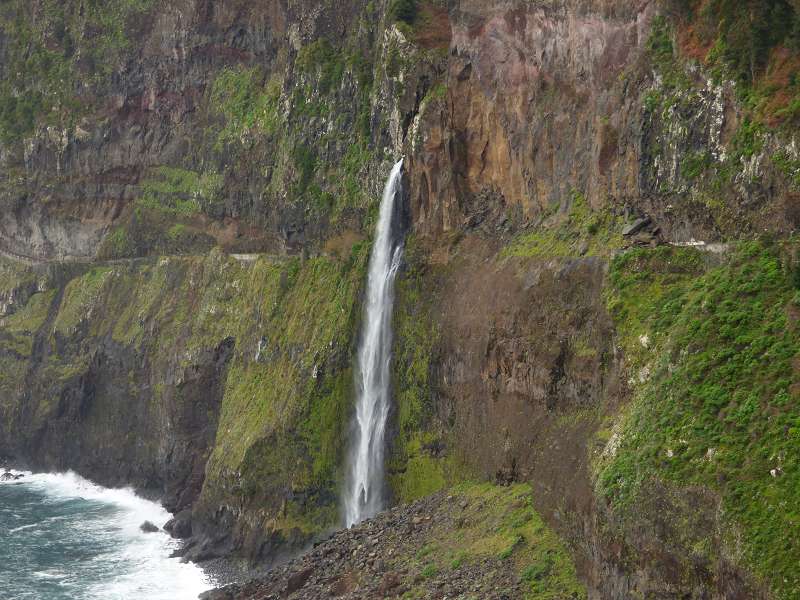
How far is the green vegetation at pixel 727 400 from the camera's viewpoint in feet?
69.7

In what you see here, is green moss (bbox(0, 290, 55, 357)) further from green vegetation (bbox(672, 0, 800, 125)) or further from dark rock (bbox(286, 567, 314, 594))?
green vegetation (bbox(672, 0, 800, 125))

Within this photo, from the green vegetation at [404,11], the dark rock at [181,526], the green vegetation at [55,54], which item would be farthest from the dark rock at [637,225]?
the green vegetation at [55,54]

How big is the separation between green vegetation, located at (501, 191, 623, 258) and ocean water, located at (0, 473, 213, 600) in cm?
1699

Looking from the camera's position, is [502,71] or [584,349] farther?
[502,71]

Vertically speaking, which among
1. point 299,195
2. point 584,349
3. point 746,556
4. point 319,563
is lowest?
point 319,563

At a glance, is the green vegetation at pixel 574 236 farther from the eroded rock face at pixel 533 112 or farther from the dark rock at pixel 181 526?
the dark rock at pixel 181 526

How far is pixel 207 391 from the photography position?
53.2m

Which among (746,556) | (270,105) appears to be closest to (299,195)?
(270,105)

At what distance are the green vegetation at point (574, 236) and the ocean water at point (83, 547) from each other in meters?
17.0

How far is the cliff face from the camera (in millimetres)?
24594

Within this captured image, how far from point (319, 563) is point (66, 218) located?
135ft

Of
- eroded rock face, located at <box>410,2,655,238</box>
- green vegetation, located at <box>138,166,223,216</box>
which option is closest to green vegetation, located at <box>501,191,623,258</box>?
eroded rock face, located at <box>410,2,655,238</box>

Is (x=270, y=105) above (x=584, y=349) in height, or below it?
above

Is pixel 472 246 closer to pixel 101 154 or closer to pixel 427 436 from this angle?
pixel 427 436
